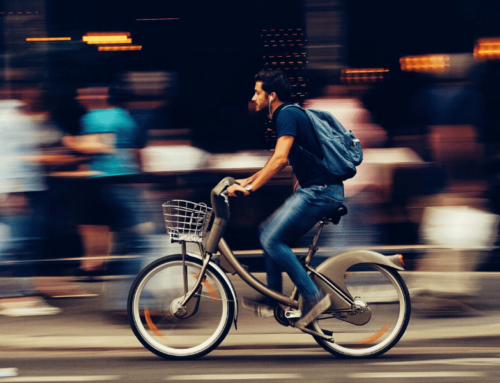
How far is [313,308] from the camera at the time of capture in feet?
15.2

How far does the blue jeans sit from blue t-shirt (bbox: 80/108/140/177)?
2133 millimetres

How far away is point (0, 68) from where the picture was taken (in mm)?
7348

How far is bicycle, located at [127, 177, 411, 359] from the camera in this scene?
4.69 m

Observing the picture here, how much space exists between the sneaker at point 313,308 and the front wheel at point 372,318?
11cm

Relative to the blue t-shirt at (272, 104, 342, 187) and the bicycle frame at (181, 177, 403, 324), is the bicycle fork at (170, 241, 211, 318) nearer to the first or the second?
the bicycle frame at (181, 177, 403, 324)

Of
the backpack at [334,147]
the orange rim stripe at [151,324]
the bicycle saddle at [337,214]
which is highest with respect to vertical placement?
the backpack at [334,147]

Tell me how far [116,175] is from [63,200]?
134 cm

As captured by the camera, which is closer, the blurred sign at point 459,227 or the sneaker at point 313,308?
the sneaker at point 313,308

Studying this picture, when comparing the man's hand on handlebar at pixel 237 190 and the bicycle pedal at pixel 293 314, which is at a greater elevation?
the man's hand on handlebar at pixel 237 190

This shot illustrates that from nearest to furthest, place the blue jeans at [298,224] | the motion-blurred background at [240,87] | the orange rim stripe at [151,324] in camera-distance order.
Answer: the blue jeans at [298,224]
the orange rim stripe at [151,324]
the motion-blurred background at [240,87]

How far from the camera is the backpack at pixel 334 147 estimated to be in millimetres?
4488

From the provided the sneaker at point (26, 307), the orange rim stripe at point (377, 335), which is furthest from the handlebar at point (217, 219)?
the sneaker at point (26, 307)

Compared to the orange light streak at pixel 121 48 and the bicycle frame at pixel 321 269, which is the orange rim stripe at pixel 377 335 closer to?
the bicycle frame at pixel 321 269

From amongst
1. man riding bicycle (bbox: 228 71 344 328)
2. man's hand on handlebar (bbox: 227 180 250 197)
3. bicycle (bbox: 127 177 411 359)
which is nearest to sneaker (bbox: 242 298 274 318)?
bicycle (bbox: 127 177 411 359)
